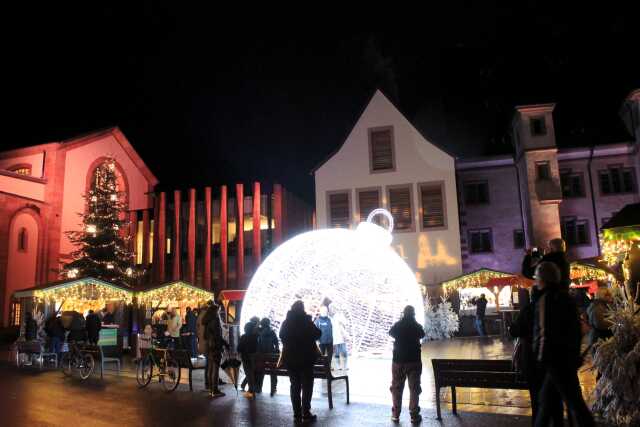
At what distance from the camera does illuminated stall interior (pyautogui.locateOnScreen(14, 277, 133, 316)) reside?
22.3 m

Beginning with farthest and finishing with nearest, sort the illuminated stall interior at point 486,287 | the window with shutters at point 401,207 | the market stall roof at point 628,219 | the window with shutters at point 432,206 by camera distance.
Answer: the window with shutters at point 401,207 → the window with shutters at point 432,206 → the illuminated stall interior at point 486,287 → the market stall roof at point 628,219

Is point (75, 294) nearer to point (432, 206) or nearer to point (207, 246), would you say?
point (207, 246)

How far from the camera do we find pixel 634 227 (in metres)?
12.2

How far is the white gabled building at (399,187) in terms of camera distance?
28.5 m

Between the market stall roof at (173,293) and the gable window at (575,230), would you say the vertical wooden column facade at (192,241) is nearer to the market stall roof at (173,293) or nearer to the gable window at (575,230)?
the market stall roof at (173,293)

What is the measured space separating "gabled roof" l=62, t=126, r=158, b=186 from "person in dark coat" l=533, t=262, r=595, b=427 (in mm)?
36767

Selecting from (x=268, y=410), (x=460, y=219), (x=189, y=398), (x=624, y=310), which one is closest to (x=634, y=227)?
(x=624, y=310)

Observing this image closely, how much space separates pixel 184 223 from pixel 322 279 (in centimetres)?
2492

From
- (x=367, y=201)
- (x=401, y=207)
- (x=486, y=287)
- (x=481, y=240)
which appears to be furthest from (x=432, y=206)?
(x=486, y=287)

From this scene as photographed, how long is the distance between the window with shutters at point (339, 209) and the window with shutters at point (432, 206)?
384 cm

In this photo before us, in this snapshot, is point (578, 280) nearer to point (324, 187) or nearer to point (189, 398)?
point (324, 187)

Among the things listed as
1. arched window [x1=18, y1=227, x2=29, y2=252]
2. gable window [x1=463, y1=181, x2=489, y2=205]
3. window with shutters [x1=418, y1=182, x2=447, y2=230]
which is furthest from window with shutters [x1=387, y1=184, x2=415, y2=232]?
arched window [x1=18, y1=227, x2=29, y2=252]

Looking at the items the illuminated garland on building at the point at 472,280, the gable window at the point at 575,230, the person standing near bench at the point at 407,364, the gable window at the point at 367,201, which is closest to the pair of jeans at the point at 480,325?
the illuminated garland on building at the point at 472,280

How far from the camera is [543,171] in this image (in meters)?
28.2
